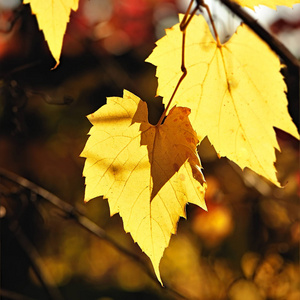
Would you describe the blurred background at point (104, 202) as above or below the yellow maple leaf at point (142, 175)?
below

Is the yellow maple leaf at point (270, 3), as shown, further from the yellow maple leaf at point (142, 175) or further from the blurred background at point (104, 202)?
the blurred background at point (104, 202)

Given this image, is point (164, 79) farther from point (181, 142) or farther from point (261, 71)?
point (261, 71)

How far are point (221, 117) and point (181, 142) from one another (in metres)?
0.10

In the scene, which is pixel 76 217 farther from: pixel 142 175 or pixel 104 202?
pixel 104 202

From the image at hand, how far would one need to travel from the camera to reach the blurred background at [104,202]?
2441mm

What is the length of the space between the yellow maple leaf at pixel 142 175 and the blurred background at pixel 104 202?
54.0 inches

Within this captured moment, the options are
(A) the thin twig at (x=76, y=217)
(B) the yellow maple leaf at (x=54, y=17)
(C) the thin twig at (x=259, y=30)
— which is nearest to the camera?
(B) the yellow maple leaf at (x=54, y=17)

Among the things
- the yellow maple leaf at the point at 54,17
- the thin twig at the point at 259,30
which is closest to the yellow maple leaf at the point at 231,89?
the thin twig at the point at 259,30

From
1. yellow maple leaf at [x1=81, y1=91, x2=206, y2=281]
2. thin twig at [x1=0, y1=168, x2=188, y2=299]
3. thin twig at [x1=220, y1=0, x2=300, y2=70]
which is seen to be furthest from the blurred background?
yellow maple leaf at [x1=81, y1=91, x2=206, y2=281]

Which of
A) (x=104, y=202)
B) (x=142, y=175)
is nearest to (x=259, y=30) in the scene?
(x=142, y=175)

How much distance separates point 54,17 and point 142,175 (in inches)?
9.1

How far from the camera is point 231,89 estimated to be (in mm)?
681

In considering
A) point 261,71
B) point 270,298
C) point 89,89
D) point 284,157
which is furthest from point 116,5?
point 261,71

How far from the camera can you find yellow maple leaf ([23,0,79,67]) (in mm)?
558
